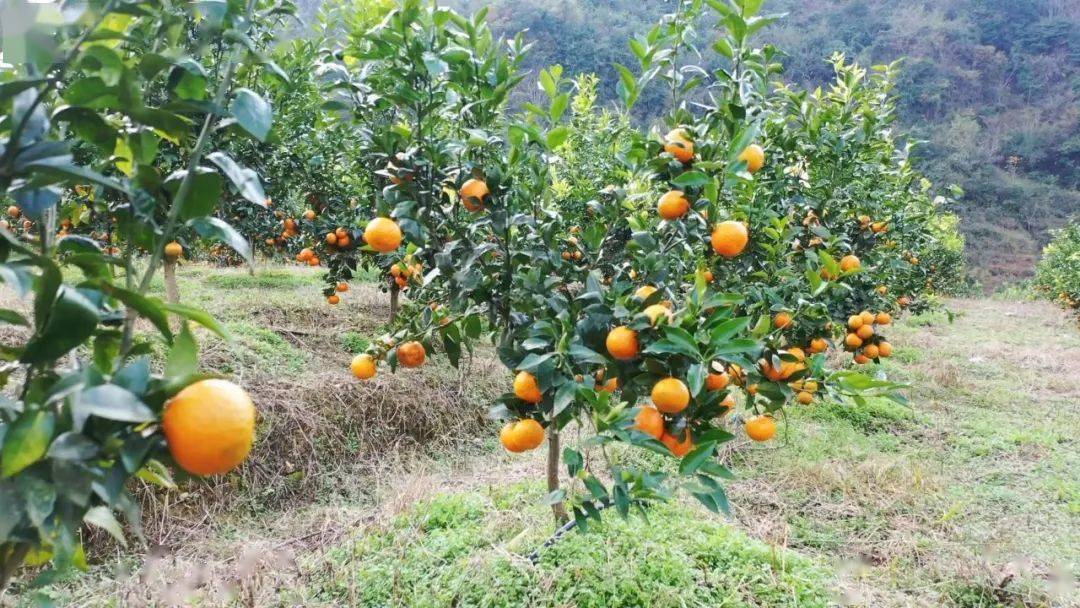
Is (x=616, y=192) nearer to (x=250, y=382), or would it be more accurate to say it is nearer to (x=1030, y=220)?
(x=250, y=382)

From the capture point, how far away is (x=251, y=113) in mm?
648

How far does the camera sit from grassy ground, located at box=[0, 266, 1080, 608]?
6.27ft

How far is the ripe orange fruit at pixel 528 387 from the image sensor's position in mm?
1459

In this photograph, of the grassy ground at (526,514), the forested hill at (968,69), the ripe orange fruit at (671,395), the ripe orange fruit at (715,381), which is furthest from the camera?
the forested hill at (968,69)

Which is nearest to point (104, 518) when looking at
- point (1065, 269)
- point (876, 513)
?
point (876, 513)

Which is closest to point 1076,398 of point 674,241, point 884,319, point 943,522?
point 884,319

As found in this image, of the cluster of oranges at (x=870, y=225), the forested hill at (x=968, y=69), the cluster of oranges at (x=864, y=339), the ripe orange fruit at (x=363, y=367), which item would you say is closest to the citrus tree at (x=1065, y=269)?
the cluster of oranges at (x=870, y=225)

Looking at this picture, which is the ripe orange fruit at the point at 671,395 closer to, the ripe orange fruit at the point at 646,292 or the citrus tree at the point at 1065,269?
the ripe orange fruit at the point at 646,292

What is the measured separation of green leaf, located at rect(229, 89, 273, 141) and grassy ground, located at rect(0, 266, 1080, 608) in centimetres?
66

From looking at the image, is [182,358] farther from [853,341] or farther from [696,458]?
[853,341]

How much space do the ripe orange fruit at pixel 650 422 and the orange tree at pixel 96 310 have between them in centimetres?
87

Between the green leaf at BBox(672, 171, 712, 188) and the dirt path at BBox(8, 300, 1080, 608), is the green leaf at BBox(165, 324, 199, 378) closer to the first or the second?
the green leaf at BBox(672, 171, 712, 188)

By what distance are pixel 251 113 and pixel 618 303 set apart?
945mm

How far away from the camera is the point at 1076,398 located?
5078 millimetres
